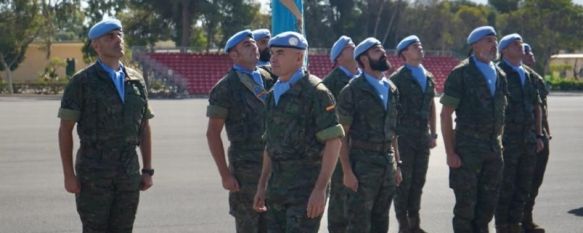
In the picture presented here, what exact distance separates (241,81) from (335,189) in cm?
158

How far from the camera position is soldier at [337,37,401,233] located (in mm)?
6832

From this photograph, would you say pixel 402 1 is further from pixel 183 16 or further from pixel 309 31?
pixel 183 16

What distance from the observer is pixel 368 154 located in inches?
271

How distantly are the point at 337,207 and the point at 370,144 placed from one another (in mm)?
960

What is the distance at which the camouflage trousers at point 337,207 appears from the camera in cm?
756

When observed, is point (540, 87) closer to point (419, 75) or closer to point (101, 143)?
point (419, 75)

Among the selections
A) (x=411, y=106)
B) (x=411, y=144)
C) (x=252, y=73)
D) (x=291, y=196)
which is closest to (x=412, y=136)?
(x=411, y=144)

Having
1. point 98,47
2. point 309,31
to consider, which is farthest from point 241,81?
point 309,31

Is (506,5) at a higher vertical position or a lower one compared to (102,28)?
lower

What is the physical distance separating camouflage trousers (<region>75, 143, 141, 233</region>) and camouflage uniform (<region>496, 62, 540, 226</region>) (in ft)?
12.6

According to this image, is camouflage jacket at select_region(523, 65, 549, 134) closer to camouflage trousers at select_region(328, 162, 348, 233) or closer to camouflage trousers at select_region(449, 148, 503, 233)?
camouflage trousers at select_region(449, 148, 503, 233)

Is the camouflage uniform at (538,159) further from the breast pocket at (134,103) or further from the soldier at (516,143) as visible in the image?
the breast pocket at (134,103)

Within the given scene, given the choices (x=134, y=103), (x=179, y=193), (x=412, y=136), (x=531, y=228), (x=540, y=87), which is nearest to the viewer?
(x=134, y=103)

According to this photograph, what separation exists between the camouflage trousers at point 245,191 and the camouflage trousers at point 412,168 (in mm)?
2121
